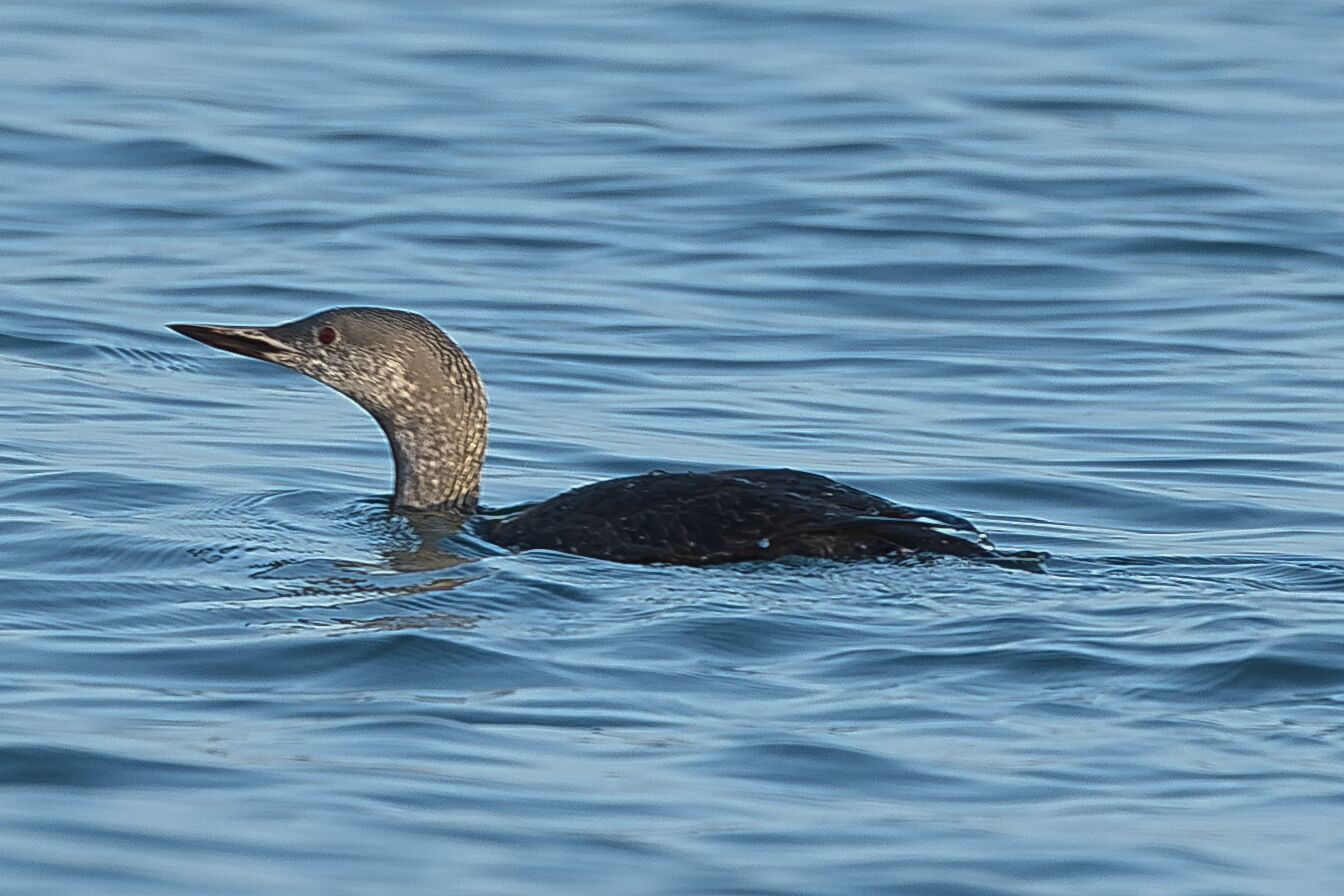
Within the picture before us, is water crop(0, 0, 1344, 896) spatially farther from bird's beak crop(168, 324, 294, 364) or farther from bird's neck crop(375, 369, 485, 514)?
bird's beak crop(168, 324, 294, 364)

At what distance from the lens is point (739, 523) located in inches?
307

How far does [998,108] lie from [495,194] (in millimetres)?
4273

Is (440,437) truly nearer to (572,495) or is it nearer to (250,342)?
(250,342)

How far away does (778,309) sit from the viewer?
13.0m

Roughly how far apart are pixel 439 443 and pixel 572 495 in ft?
2.56

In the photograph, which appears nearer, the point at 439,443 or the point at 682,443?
the point at 439,443

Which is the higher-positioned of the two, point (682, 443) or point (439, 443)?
point (439, 443)

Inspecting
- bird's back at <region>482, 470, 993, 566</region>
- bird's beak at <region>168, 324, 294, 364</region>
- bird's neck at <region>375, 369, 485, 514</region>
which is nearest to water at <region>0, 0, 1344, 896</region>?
bird's back at <region>482, 470, 993, 566</region>

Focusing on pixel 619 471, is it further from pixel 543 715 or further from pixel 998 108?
pixel 998 108

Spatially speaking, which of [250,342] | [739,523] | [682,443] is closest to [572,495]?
[739,523]

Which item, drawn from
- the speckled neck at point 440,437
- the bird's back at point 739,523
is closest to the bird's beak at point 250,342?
the speckled neck at point 440,437

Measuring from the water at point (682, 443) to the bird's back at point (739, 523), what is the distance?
0.09 metres

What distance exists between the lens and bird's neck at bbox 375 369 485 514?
8.83 metres

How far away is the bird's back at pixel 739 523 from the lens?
7.69m
